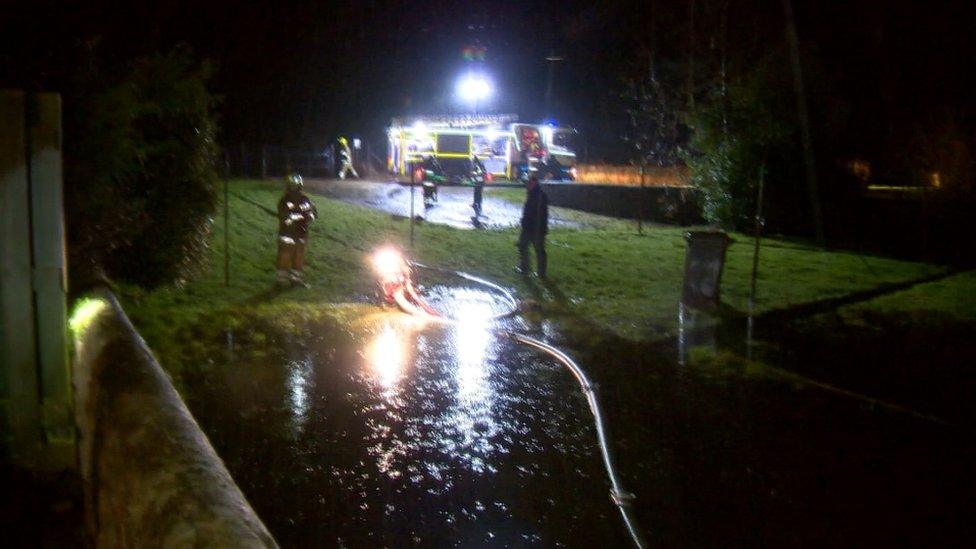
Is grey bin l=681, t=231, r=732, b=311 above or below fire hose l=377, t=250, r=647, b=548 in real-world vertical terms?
above

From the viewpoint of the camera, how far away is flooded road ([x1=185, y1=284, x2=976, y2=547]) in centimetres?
→ 528

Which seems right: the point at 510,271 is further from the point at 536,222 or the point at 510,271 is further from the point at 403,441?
the point at 403,441

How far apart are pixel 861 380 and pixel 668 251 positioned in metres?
9.70

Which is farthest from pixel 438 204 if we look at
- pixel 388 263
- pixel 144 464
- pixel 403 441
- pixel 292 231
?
pixel 144 464

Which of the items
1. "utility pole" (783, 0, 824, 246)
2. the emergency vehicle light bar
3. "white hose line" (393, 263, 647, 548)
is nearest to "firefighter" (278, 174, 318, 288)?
"white hose line" (393, 263, 647, 548)

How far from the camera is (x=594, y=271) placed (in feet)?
51.7

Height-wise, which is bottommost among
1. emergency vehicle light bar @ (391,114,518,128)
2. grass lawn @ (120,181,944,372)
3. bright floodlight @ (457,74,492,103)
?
grass lawn @ (120,181,944,372)

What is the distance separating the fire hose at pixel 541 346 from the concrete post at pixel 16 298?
3406 millimetres

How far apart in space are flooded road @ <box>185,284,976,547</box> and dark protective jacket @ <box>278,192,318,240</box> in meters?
3.33

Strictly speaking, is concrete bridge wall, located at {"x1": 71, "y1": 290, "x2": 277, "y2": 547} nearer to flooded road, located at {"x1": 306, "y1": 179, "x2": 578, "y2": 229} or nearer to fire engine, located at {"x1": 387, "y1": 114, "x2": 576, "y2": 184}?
flooded road, located at {"x1": 306, "y1": 179, "x2": 578, "y2": 229}

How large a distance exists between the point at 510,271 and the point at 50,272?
412 inches

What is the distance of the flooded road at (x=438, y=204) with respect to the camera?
2170 centimetres

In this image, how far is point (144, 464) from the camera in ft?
10.9

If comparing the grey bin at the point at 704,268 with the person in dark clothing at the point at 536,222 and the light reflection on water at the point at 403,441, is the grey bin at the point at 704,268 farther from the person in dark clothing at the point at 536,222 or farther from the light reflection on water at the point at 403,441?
the light reflection on water at the point at 403,441
